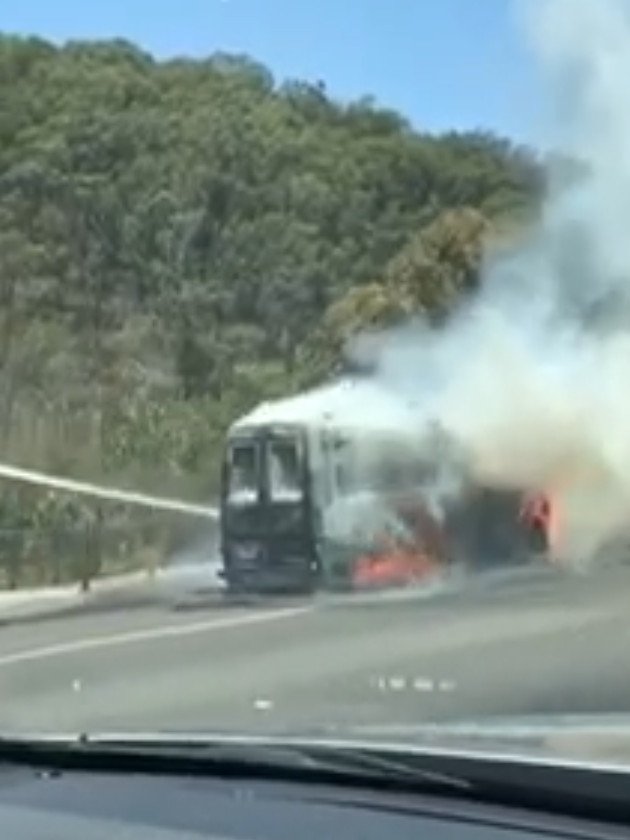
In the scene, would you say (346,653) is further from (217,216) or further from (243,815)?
(243,815)

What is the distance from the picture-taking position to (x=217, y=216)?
8.94 metres

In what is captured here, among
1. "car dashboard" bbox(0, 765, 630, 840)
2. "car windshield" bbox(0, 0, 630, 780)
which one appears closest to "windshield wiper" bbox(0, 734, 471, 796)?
"car dashboard" bbox(0, 765, 630, 840)

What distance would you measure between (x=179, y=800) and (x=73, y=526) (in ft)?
24.6

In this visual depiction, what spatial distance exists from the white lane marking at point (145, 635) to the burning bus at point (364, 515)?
10cm

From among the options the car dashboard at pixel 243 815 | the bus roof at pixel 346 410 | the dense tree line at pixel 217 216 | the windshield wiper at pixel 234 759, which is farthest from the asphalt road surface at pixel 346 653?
the car dashboard at pixel 243 815

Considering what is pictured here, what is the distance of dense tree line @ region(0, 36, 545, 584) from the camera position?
26.4ft

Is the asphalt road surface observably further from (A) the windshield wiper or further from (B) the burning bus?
(A) the windshield wiper

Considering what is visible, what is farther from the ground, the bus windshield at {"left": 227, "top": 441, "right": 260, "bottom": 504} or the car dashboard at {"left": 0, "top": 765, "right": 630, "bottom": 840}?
the bus windshield at {"left": 227, "top": 441, "right": 260, "bottom": 504}

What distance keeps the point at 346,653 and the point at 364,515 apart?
0.63 m

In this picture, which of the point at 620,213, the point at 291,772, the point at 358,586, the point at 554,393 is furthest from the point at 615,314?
the point at 291,772

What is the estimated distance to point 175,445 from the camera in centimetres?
957

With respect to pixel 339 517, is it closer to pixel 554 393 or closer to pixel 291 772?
pixel 554 393

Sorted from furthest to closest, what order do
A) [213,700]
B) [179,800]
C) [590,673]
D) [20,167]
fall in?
1. [20,167]
2. [590,673]
3. [213,700]
4. [179,800]

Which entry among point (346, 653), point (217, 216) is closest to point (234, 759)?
point (346, 653)
